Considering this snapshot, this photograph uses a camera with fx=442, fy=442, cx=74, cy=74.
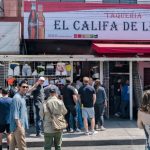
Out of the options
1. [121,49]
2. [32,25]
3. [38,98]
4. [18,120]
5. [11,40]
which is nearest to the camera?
[18,120]

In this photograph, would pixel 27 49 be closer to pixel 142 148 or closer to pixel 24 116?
pixel 142 148

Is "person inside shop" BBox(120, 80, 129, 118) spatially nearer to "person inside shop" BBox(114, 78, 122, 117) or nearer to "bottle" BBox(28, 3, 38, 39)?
"person inside shop" BBox(114, 78, 122, 117)

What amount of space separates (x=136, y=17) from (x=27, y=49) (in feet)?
16.2

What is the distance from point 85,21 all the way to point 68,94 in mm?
5354

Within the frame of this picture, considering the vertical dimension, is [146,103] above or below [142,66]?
below

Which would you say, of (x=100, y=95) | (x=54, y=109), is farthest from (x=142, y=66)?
(x=54, y=109)

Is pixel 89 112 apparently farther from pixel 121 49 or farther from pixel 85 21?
pixel 85 21

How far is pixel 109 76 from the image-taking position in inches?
739

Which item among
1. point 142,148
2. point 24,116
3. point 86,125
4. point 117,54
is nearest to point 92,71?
point 117,54

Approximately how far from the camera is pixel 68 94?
46.1ft

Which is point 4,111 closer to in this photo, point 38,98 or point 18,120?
point 18,120

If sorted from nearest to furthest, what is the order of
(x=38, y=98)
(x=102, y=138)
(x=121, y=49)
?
1. (x=102, y=138)
2. (x=38, y=98)
3. (x=121, y=49)

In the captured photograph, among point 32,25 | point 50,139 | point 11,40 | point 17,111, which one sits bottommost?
point 50,139

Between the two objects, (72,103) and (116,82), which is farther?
(116,82)
